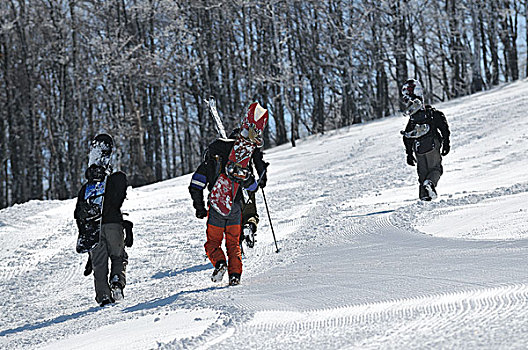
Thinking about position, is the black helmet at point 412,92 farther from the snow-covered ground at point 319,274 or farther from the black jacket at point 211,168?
the black jacket at point 211,168

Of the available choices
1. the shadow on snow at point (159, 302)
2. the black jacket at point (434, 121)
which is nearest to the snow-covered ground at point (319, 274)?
the shadow on snow at point (159, 302)

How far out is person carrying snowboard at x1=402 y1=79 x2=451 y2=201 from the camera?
920 cm

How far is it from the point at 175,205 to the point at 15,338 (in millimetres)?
8527

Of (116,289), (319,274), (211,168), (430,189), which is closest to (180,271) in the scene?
(116,289)

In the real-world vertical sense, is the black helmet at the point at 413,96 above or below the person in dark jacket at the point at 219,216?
above

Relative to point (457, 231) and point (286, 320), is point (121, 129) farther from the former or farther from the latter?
point (286, 320)

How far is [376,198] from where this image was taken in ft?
34.1

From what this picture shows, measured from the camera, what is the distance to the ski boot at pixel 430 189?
29.9 ft

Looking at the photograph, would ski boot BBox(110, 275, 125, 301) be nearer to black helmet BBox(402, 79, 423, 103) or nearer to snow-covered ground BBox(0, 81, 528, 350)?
snow-covered ground BBox(0, 81, 528, 350)

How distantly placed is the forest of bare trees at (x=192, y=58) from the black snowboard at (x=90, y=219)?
24.1 metres

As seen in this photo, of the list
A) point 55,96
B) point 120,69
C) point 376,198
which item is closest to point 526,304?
point 376,198

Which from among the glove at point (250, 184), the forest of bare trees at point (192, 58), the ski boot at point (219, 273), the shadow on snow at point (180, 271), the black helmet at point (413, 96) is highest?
the forest of bare trees at point (192, 58)

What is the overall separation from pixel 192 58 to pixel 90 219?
2861cm

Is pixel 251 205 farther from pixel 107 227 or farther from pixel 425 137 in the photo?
pixel 425 137
